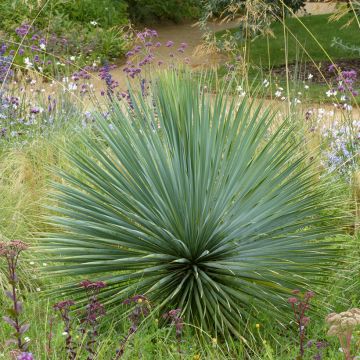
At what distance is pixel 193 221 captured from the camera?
384cm

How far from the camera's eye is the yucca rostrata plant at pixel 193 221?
12.6ft

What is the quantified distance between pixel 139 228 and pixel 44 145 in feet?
8.42

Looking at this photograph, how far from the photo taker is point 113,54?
16016 mm

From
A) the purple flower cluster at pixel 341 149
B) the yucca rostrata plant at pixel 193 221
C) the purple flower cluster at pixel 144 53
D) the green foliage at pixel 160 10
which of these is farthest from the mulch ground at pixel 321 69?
the yucca rostrata plant at pixel 193 221

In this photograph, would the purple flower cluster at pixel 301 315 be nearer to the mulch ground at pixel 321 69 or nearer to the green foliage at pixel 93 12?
the mulch ground at pixel 321 69

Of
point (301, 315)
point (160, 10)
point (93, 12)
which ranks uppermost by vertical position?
point (93, 12)

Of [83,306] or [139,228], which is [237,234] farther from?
[83,306]

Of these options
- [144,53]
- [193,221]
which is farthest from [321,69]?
[193,221]

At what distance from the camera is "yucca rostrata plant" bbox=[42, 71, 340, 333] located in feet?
12.6

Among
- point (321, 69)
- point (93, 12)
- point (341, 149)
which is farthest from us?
point (93, 12)

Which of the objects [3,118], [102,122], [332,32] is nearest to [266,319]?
[102,122]

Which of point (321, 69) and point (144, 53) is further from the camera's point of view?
point (321, 69)

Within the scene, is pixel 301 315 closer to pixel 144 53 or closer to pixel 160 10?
pixel 144 53

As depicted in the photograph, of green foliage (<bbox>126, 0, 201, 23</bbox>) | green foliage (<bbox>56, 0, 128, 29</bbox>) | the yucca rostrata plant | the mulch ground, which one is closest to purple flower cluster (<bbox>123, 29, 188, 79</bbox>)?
the yucca rostrata plant
